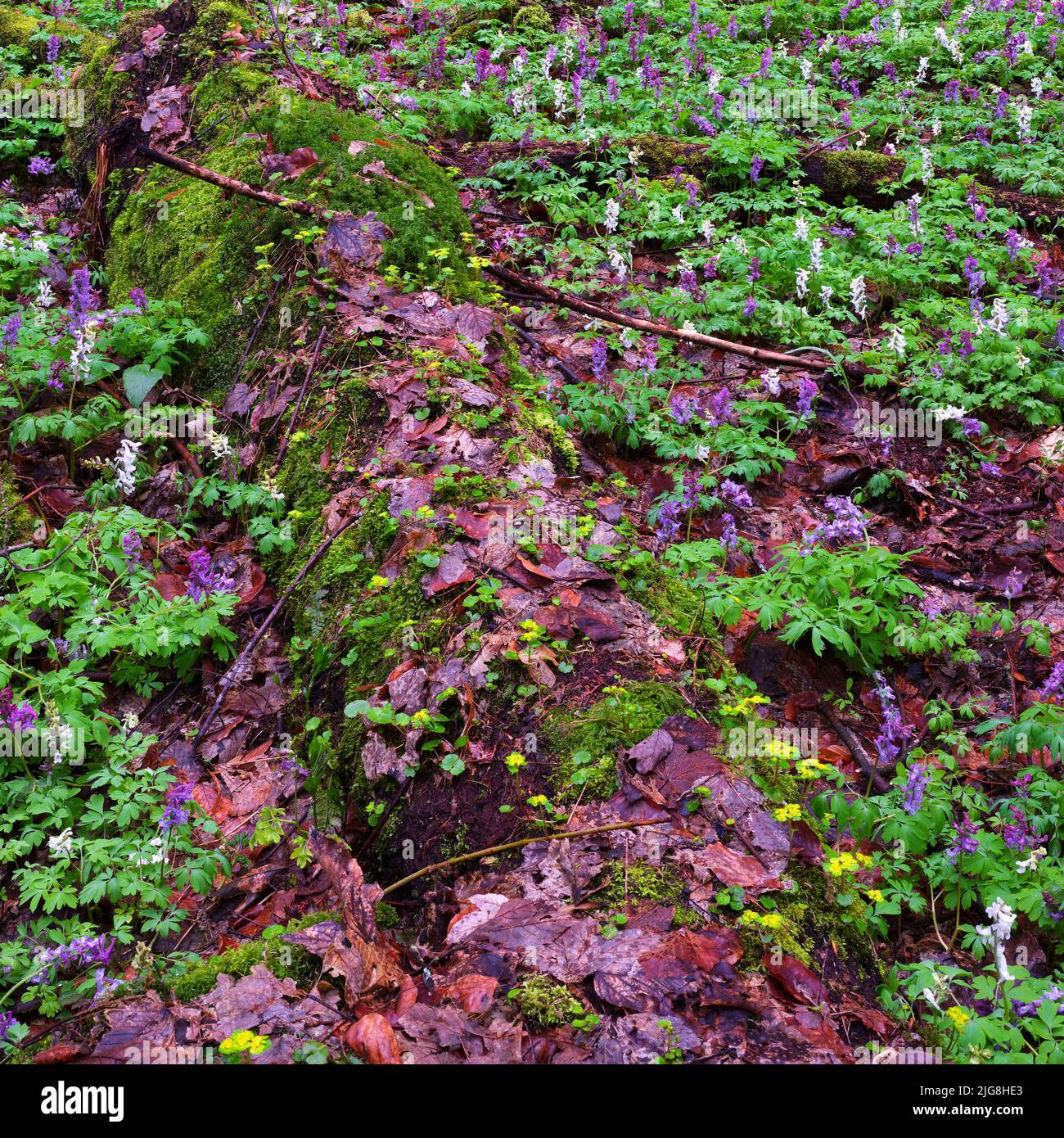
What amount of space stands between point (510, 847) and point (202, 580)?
2.11m

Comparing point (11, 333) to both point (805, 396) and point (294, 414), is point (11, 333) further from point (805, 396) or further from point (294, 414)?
point (805, 396)

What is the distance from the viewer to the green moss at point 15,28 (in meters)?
8.92

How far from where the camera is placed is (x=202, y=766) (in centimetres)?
378

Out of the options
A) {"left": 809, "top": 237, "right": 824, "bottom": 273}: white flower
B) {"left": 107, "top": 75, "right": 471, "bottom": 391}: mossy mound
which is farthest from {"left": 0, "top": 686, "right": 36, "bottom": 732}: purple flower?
{"left": 809, "top": 237, "right": 824, "bottom": 273}: white flower

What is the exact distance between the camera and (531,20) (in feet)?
33.9

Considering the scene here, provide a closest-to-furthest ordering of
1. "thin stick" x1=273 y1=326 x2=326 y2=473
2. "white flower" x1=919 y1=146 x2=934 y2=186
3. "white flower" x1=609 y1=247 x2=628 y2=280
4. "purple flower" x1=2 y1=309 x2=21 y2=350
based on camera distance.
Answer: "thin stick" x1=273 y1=326 x2=326 y2=473 < "purple flower" x1=2 y1=309 x2=21 y2=350 < "white flower" x1=609 y1=247 x2=628 y2=280 < "white flower" x1=919 y1=146 x2=934 y2=186

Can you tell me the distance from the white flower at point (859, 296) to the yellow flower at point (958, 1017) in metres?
4.86

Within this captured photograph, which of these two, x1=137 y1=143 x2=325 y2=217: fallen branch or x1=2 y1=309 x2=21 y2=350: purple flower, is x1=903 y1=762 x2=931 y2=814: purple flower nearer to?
x1=137 y1=143 x2=325 y2=217: fallen branch

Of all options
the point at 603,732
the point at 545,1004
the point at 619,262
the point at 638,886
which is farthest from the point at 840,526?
the point at 619,262

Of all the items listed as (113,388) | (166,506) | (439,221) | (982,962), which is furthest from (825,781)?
(113,388)

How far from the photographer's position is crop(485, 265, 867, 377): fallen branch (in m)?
6.05

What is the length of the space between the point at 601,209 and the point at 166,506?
4.66 metres

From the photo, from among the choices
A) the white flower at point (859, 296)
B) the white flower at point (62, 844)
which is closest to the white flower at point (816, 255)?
the white flower at point (859, 296)

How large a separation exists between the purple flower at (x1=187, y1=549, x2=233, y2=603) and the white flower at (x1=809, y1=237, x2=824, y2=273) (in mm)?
4871
